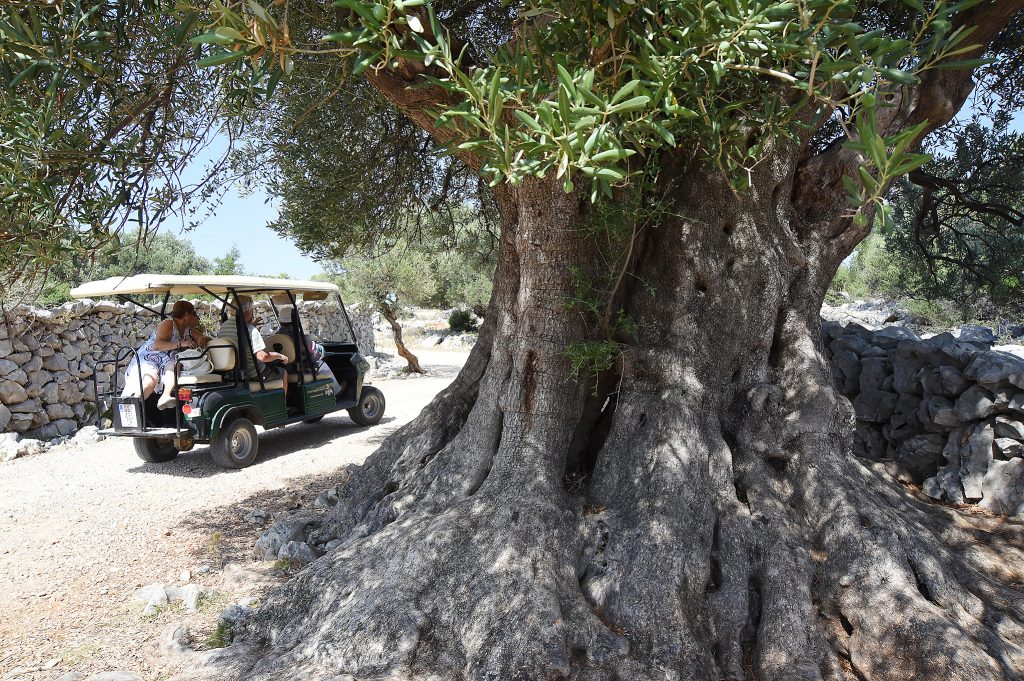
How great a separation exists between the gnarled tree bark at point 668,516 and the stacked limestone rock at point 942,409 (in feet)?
1.90

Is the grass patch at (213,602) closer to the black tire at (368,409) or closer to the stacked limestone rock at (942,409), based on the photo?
the stacked limestone rock at (942,409)

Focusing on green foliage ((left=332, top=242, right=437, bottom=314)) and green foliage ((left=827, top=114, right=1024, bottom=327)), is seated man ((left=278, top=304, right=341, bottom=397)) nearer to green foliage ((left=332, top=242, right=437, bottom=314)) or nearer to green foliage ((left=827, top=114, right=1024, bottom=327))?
green foliage ((left=827, top=114, right=1024, bottom=327))

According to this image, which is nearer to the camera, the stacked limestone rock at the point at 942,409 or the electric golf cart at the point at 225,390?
the stacked limestone rock at the point at 942,409

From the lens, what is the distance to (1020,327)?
17.3 m

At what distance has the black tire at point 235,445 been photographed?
761 cm

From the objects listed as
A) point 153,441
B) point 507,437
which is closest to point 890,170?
point 507,437

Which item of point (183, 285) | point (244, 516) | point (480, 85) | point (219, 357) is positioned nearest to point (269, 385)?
point (219, 357)

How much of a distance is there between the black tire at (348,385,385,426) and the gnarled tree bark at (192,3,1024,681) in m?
5.23

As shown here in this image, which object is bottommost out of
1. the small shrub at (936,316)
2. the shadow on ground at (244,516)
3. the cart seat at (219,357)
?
the shadow on ground at (244,516)

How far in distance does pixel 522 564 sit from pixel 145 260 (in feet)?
74.1

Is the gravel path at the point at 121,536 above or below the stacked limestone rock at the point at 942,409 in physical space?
below

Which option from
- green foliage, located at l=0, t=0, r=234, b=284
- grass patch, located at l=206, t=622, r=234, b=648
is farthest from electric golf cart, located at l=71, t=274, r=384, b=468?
grass patch, located at l=206, t=622, r=234, b=648

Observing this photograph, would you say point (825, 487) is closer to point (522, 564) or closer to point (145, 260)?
point (522, 564)

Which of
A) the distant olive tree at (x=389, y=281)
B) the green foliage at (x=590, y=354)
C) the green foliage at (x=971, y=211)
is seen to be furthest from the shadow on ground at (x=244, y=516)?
the distant olive tree at (x=389, y=281)
